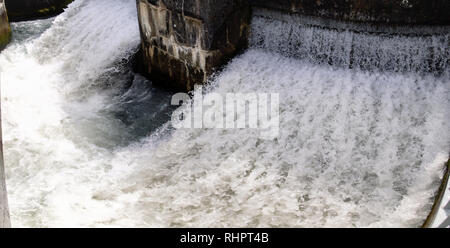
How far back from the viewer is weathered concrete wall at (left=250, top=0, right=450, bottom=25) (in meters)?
4.23

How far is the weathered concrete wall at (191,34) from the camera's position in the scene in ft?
15.3

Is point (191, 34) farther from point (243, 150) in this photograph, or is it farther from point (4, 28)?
point (4, 28)

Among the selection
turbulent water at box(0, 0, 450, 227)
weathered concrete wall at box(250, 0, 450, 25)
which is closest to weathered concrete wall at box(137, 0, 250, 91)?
turbulent water at box(0, 0, 450, 227)

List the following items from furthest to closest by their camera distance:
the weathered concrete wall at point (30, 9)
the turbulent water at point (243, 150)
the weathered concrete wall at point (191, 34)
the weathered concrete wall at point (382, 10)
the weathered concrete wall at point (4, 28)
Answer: the weathered concrete wall at point (30, 9) → the weathered concrete wall at point (4, 28) → the weathered concrete wall at point (191, 34) → the weathered concrete wall at point (382, 10) → the turbulent water at point (243, 150)

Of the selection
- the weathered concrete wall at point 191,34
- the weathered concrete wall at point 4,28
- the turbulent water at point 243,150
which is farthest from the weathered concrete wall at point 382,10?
the weathered concrete wall at point 4,28

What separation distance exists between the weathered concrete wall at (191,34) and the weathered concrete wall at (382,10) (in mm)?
679

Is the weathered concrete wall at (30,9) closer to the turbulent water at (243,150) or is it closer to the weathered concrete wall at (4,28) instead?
the weathered concrete wall at (4,28)

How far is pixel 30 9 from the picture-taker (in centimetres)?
680

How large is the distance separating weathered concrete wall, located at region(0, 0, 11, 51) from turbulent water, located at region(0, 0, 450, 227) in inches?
34.1

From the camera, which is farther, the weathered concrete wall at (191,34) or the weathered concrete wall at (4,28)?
the weathered concrete wall at (4,28)

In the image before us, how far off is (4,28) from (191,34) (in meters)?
2.95

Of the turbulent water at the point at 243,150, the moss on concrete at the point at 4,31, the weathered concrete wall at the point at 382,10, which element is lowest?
the turbulent water at the point at 243,150

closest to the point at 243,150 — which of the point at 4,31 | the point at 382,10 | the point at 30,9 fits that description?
the point at 382,10

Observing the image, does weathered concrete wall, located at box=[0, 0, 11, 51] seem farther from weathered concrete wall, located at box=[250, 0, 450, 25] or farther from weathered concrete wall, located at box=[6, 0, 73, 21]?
weathered concrete wall, located at box=[250, 0, 450, 25]
